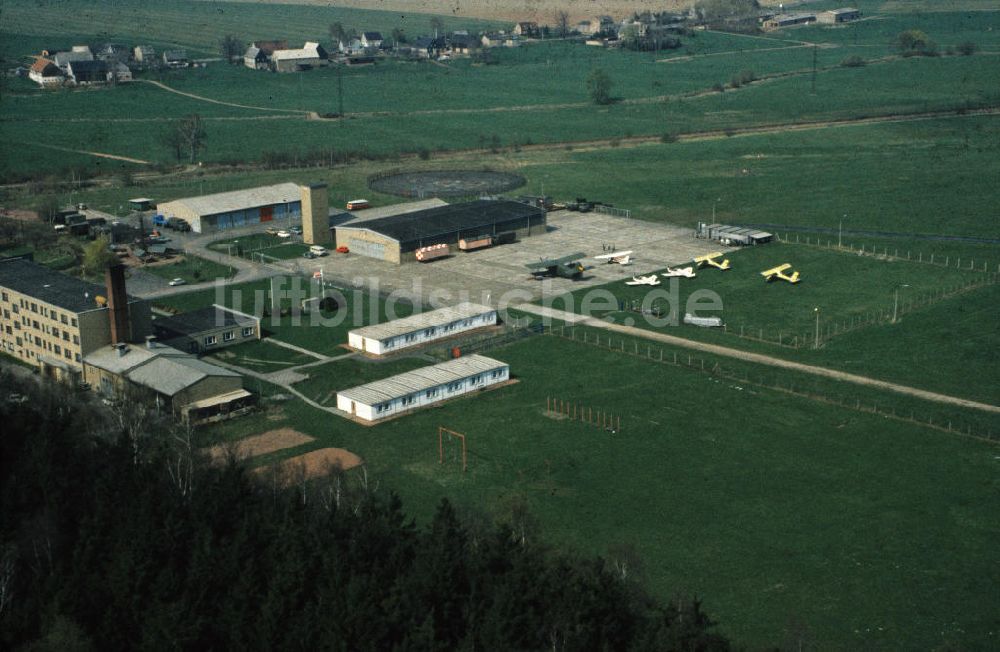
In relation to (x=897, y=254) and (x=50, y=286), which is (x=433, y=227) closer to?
(x=50, y=286)

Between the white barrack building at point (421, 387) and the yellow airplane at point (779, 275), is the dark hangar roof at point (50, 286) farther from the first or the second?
the yellow airplane at point (779, 275)

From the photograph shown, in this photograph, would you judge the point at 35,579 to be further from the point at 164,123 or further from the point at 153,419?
the point at 164,123

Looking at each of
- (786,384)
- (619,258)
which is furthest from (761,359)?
(619,258)

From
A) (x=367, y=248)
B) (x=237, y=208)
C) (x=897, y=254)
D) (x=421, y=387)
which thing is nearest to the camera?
(x=421, y=387)

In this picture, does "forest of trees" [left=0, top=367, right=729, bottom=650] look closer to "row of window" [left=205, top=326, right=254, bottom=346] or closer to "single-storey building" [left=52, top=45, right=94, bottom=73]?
"row of window" [left=205, top=326, right=254, bottom=346]

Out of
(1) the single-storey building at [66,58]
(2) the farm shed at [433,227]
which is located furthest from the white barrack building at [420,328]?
(1) the single-storey building at [66,58]

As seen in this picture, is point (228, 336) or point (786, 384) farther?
point (228, 336)

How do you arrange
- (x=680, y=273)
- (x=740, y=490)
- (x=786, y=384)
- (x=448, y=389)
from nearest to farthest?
(x=740, y=490), (x=448, y=389), (x=786, y=384), (x=680, y=273)
